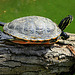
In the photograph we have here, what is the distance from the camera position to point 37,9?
346 centimetres

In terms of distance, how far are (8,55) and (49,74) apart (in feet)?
2.19

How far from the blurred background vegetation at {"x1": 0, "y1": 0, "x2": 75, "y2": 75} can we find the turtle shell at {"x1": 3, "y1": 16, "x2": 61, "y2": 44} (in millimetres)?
1267

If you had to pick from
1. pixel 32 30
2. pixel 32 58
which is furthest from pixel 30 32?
pixel 32 58

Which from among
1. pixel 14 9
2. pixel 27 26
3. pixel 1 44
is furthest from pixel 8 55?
pixel 14 9

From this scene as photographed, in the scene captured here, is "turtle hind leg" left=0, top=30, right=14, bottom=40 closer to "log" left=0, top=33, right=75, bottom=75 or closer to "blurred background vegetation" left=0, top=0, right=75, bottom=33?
"log" left=0, top=33, right=75, bottom=75

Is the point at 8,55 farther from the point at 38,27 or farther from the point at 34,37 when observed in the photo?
the point at 38,27

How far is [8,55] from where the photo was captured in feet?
5.10

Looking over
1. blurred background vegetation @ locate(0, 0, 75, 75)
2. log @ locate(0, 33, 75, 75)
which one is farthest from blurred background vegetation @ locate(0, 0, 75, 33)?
log @ locate(0, 33, 75, 75)

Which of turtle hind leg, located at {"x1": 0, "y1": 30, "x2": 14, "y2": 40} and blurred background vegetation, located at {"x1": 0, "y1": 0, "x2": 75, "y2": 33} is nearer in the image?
turtle hind leg, located at {"x1": 0, "y1": 30, "x2": 14, "y2": 40}

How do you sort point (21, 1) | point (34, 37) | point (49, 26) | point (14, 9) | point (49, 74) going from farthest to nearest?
point (21, 1), point (14, 9), point (49, 74), point (49, 26), point (34, 37)

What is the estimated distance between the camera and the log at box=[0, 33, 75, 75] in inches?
61.8

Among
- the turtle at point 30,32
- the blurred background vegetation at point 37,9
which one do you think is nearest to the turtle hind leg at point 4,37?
the turtle at point 30,32

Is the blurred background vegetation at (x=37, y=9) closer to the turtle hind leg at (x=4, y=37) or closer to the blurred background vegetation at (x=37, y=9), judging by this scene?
the blurred background vegetation at (x=37, y=9)

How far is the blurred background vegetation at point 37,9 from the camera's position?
3123mm
